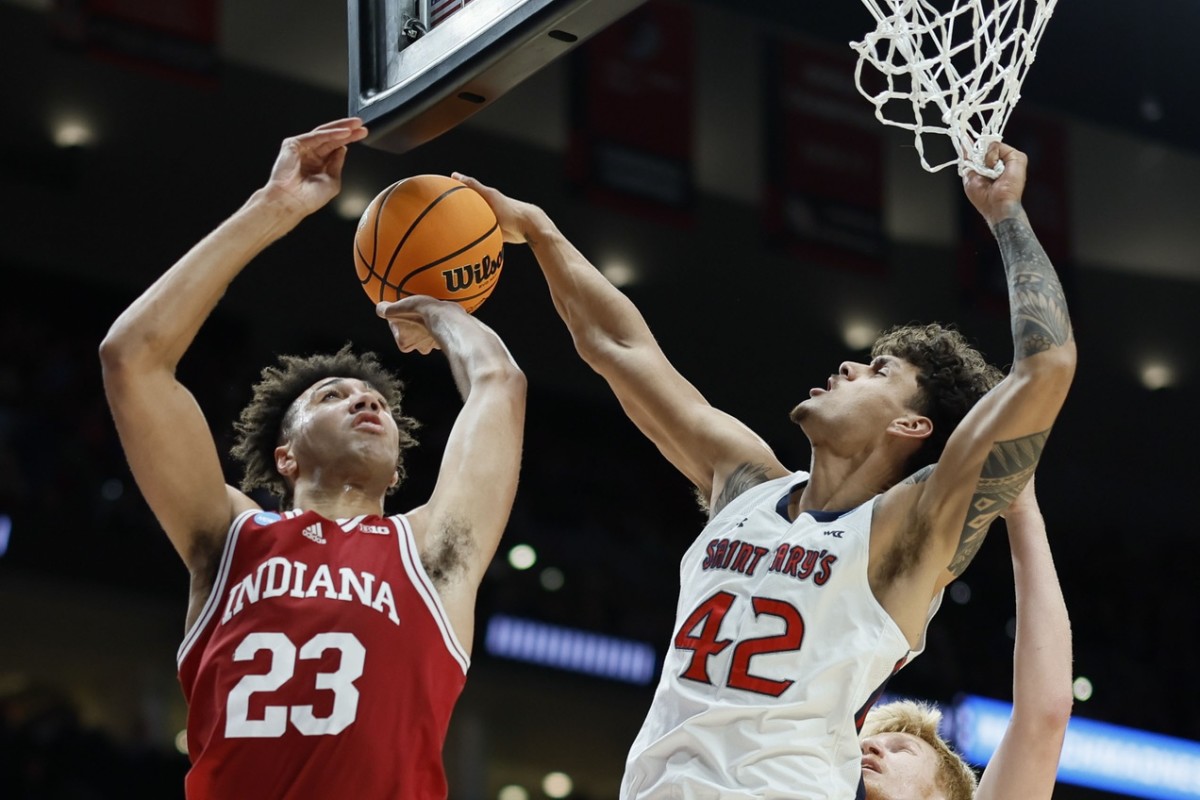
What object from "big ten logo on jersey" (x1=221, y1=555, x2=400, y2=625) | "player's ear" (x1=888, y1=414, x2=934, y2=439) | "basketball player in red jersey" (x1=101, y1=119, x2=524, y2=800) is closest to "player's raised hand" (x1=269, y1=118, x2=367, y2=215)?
"basketball player in red jersey" (x1=101, y1=119, x2=524, y2=800)

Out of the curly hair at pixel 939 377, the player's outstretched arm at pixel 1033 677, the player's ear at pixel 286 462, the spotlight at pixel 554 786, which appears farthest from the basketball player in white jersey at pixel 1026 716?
the spotlight at pixel 554 786

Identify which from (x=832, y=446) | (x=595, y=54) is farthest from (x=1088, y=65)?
(x=832, y=446)

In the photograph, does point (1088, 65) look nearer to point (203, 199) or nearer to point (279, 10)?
point (279, 10)

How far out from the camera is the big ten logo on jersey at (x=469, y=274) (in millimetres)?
3434

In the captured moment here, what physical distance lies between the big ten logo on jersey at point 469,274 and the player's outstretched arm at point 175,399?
1.70 ft

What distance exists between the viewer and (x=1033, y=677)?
3.31 m

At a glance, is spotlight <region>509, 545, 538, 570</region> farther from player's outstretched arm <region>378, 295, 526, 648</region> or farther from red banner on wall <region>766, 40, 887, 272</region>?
player's outstretched arm <region>378, 295, 526, 648</region>

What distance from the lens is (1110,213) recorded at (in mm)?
11914

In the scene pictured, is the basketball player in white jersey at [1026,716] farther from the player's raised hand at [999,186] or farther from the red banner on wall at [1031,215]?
the red banner on wall at [1031,215]

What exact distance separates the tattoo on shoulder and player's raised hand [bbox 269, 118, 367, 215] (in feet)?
3.38

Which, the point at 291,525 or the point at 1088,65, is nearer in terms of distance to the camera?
the point at 291,525

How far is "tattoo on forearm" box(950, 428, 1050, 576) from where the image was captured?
9.56ft

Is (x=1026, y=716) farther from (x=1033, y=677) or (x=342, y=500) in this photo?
(x=342, y=500)

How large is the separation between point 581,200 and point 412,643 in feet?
28.6
